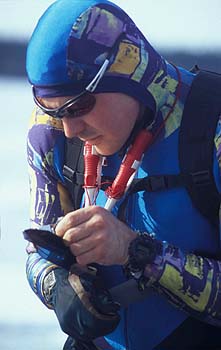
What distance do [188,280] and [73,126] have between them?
0.94 ft

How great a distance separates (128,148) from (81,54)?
0.60ft

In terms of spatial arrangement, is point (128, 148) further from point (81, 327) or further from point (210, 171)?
point (81, 327)

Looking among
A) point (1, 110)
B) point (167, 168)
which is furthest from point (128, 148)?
point (1, 110)

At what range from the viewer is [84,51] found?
60.4 inches

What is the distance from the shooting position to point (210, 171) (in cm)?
156

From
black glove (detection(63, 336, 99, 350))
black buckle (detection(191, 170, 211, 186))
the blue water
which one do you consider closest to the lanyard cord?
black buckle (detection(191, 170, 211, 186))

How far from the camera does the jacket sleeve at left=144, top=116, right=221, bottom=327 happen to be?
1.58 m

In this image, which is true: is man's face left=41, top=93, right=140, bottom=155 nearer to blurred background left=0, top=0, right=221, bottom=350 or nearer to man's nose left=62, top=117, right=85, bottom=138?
man's nose left=62, top=117, right=85, bottom=138

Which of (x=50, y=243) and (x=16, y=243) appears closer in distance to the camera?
(x=50, y=243)

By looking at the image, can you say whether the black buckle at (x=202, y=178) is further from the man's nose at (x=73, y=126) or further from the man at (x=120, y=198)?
the man's nose at (x=73, y=126)

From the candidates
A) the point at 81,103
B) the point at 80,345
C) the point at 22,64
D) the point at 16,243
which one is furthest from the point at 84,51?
the point at 22,64

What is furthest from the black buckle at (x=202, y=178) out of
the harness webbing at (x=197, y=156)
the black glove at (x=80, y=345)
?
the black glove at (x=80, y=345)

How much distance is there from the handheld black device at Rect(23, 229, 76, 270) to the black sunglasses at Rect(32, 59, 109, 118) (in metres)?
0.18

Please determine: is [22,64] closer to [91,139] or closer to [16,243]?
[16,243]
